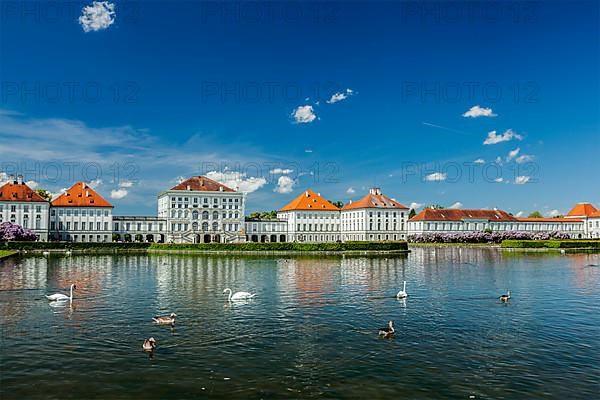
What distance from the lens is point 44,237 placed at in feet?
301

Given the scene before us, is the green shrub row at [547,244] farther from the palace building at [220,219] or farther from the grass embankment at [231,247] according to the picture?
the palace building at [220,219]

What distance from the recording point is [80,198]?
320ft

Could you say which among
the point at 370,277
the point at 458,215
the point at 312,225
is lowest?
the point at 370,277

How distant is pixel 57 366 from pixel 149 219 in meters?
90.7

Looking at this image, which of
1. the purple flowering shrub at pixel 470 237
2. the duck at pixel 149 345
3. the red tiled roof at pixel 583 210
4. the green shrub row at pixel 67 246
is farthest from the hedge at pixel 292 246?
the red tiled roof at pixel 583 210

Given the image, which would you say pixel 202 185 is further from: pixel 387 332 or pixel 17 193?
pixel 387 332

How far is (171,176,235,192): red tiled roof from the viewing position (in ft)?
339

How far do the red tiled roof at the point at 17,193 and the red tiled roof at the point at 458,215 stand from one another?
3172 inches

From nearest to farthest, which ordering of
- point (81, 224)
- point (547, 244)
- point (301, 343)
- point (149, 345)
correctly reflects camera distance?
point (149, 345) → point (301, 343) → point (547, 244) → point (81, 224)

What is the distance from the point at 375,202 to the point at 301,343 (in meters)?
100.0

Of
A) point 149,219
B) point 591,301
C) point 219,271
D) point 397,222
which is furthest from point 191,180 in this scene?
point 591,301

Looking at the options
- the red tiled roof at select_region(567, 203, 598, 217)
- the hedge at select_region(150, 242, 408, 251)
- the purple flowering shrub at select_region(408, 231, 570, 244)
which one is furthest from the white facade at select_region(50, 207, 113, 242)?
the red tiled roof at select_region(567, 203, 598, 217)

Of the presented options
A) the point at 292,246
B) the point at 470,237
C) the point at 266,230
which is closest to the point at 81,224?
the point at 266,230

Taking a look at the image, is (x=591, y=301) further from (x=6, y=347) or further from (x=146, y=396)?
(x=6, y=347)
